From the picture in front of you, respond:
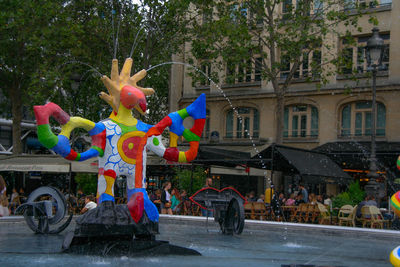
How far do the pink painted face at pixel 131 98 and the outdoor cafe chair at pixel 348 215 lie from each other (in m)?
7.03

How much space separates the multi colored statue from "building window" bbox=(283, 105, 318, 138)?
19.1 meters

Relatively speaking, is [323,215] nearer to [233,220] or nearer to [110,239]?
[233,220]

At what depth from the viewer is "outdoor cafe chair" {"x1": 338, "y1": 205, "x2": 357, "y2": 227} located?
14195 mm

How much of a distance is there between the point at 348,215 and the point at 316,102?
13013mm

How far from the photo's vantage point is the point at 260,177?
29594 millimetres

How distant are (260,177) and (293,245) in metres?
19.4

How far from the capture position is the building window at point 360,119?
2611 cm

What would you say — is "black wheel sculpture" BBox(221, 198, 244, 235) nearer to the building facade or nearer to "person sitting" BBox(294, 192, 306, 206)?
"person sitting" BBox(294, 192, 306, 206)

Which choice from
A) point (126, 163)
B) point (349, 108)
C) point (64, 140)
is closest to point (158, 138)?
point (126, 163)

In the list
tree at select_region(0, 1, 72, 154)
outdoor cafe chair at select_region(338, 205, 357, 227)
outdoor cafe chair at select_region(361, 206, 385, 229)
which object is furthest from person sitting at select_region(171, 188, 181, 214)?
tree at select_region(0, 1, 72, 154)

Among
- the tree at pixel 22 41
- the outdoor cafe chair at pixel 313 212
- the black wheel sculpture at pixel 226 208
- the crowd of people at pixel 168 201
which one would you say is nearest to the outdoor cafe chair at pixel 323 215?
the outdoor cafe chair at pixel 313 212

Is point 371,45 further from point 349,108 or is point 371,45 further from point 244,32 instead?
point 349,108

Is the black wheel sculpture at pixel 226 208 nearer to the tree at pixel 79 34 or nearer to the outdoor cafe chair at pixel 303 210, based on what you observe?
the outdoor cafe chair at pixel 303 210

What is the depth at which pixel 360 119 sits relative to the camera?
2670cm
